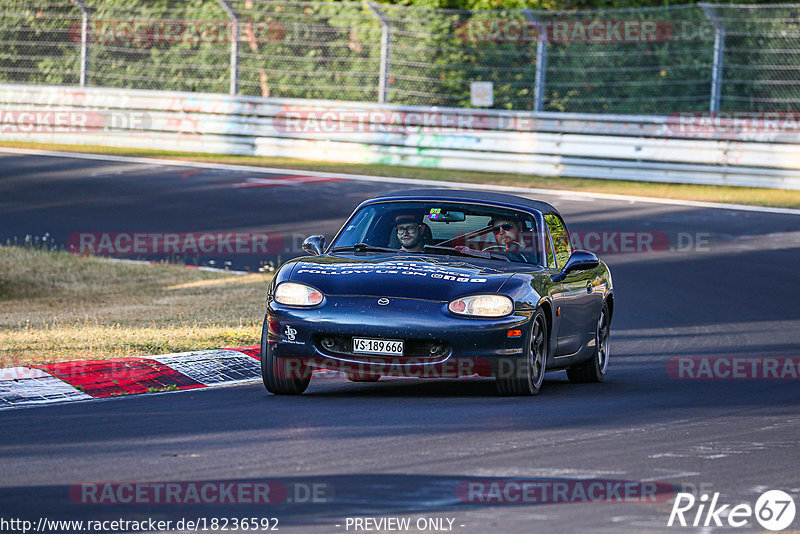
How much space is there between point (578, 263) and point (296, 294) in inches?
86.0

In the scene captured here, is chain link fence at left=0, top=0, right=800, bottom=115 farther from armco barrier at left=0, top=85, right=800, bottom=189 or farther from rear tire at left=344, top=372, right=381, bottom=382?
rear tire at left=344, top=372, right=381, bottom=382

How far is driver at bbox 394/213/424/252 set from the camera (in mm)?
9367

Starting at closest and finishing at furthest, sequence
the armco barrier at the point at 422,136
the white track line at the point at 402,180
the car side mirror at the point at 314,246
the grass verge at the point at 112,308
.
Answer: the car side mirror at the point at 314,246 < the grass verge at the point at 112,308 < the white track line at the point at 402,180 < the armco barrier at the point at 422,136

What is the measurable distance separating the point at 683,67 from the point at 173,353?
647 inches

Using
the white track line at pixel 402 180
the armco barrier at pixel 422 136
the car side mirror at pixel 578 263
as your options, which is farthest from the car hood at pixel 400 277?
the armco barrier at pixel 422 136

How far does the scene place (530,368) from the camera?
8.60 metres

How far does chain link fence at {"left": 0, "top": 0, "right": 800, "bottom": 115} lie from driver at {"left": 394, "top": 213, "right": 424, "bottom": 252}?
15.3m

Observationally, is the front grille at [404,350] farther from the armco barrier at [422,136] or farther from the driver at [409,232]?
the armco barrier at [422,136]

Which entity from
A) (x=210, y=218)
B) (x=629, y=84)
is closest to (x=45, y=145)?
(x=210, y=218)

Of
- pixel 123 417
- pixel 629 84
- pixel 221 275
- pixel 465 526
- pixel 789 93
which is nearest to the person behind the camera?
pixel 465 526

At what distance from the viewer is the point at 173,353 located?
10.1 meters

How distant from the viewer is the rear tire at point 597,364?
33.6 ft

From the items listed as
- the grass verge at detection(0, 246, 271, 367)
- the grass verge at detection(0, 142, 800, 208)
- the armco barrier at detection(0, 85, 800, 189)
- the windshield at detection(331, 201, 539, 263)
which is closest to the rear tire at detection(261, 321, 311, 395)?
the windshield at detection(331, 201, 539, 263)

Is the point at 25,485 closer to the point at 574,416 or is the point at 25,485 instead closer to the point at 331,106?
the point at 574,416
